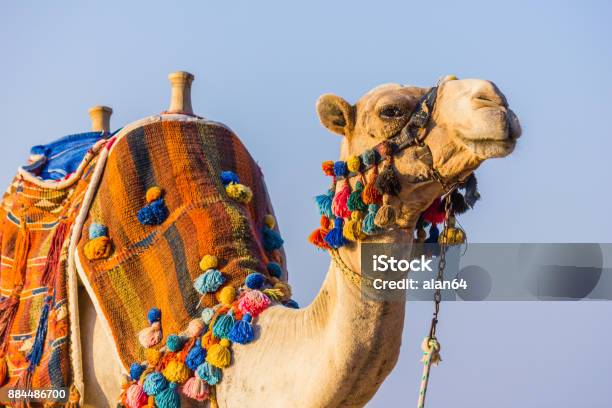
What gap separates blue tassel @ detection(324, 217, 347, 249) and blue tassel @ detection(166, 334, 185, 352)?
106cm

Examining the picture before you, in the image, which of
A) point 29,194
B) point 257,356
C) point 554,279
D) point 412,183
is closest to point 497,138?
point 412,183

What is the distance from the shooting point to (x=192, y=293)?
4926 millimetres

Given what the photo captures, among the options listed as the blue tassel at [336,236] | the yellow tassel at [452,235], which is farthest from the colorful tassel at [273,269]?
the yellow tassel at [452,235]

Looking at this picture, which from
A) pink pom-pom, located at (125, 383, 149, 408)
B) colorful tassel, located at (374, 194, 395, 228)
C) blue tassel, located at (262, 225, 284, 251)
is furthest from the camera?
blue tassel, located at (262, 225, 284, 251)

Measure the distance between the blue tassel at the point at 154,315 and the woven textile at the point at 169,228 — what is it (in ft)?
0.10

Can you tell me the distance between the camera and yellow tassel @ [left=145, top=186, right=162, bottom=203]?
5.28 m

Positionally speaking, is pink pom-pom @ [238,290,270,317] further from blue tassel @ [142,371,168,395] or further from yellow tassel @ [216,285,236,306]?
blue tassel @ [142,371,168,395]

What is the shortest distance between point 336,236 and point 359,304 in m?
0.25

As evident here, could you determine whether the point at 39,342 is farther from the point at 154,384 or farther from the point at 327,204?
the point at 327,204

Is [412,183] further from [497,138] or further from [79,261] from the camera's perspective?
[79,261]

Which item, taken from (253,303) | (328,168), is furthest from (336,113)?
(253,303)

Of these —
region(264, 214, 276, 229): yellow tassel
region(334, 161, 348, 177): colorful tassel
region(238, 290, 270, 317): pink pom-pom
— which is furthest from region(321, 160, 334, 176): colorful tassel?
region(264, 214, 276, 229): yellow tassel

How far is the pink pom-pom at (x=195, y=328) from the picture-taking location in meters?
4.71

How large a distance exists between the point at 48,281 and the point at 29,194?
2.13 ft
